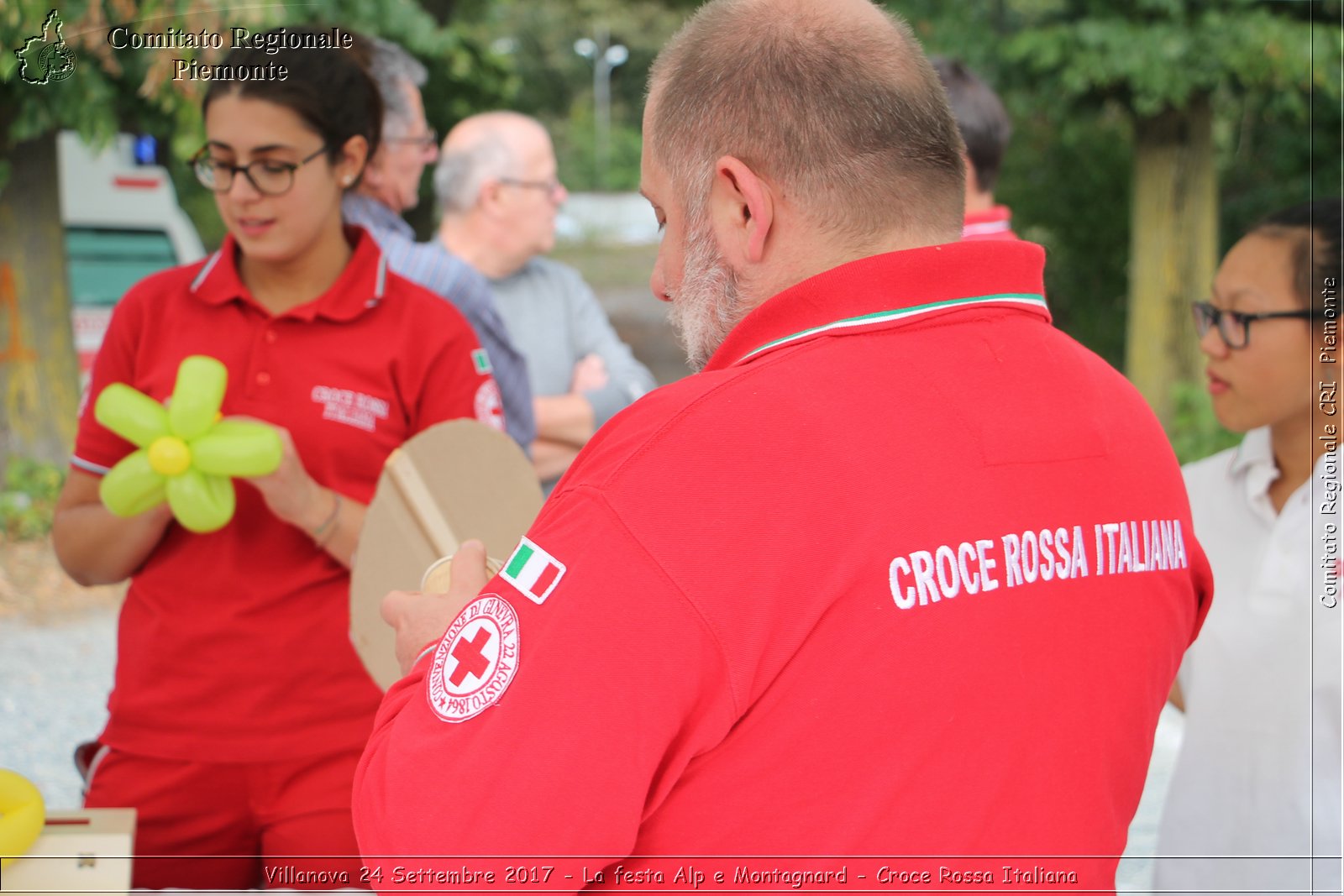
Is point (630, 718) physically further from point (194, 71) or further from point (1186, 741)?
point (194, 71)

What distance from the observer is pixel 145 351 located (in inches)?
90.0

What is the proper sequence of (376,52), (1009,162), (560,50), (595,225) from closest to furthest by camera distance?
(376,52)
(1009,162)
(595,225)
(560,50)

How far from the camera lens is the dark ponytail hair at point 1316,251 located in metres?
2.23

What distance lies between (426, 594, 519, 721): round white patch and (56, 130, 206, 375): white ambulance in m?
8.29

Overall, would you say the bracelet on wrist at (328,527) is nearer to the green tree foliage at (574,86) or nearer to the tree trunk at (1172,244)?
the tree trunk at (1172,244)

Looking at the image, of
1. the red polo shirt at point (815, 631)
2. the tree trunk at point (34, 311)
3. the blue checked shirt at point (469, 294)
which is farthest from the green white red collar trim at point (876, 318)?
the tree trunk at point (34, 311)

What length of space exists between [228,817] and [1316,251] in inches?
84.4

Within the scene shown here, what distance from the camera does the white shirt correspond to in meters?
2.14

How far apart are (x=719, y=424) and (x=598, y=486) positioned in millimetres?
118

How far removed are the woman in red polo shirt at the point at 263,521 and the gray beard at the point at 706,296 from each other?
101cm

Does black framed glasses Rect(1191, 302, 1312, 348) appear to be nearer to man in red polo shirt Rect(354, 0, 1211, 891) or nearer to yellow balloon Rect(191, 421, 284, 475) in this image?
man in red polo shirt Rect(354, 0, 1211, 891)

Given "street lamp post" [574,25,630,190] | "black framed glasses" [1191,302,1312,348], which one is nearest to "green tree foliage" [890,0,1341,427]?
"black framed glasses" [1191,302,1312,348]

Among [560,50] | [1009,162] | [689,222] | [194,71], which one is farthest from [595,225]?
[689,222]

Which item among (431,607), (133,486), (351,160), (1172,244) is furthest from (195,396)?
(1172,244)
